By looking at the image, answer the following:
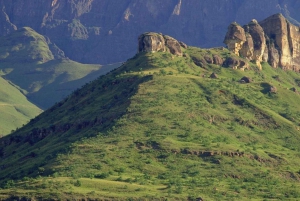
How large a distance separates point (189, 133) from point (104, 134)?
14.4m

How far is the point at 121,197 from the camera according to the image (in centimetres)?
15988

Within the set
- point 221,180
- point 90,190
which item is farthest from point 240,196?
point 90,190

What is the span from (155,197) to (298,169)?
4264 centimetres

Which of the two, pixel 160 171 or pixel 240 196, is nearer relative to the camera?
pixel 240 196

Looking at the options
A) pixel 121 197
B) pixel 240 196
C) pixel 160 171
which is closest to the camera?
pixel 121 197

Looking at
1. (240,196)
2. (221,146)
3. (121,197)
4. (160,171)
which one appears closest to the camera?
(121,197)

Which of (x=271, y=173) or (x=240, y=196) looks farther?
(x=271, y=173)

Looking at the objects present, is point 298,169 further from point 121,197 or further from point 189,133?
point 121,197

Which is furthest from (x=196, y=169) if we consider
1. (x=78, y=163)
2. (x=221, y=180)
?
(x=78, y=163)

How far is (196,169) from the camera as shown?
602 feet

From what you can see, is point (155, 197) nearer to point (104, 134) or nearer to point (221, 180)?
point (221, 180)

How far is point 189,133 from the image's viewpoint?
7854 inches

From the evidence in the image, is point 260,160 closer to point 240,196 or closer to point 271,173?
point 271,173

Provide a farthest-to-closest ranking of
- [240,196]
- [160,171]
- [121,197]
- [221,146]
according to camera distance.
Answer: [221,146] → [160,171] → [240,196] → [121,197]
